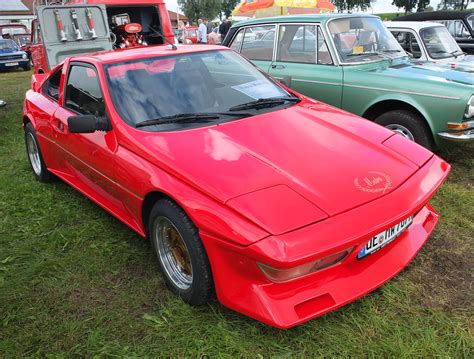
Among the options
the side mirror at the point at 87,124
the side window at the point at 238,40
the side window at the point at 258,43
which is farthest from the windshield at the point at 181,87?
the side window at the point at 238,40

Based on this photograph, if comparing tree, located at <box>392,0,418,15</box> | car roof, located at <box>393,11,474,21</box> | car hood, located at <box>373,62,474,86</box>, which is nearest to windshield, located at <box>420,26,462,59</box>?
car hood, located at <box>373,62,474,86</box>

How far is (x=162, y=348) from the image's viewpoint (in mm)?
2229

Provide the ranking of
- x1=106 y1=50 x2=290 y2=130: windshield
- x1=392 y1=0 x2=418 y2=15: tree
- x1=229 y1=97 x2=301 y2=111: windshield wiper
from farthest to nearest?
x1=392 y1=0 x2=418 y2=15: tree → x1=229 y1=97 x2=301 y2=111: windshield wiper → x1=106 y1=50 x2=290 y2=130: windshield

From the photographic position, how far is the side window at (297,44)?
5098 millimetres

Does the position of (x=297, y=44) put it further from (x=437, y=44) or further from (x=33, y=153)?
(x=33, y=153)

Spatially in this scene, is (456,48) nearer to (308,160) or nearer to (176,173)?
(308,160)

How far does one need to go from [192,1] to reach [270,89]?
58.0 metres

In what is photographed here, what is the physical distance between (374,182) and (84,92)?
2.37 meters

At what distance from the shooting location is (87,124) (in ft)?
9.29

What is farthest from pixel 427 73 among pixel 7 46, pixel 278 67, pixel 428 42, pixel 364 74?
pixel 7 46

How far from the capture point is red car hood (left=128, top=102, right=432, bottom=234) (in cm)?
213

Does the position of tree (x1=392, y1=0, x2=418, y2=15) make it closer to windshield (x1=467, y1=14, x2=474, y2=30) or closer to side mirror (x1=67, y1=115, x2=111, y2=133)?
windshield (x1=467, y1=14, x2=474, y2=30)


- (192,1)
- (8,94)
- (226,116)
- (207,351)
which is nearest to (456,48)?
(226,116)

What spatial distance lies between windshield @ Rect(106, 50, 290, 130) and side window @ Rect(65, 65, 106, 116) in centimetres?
17
